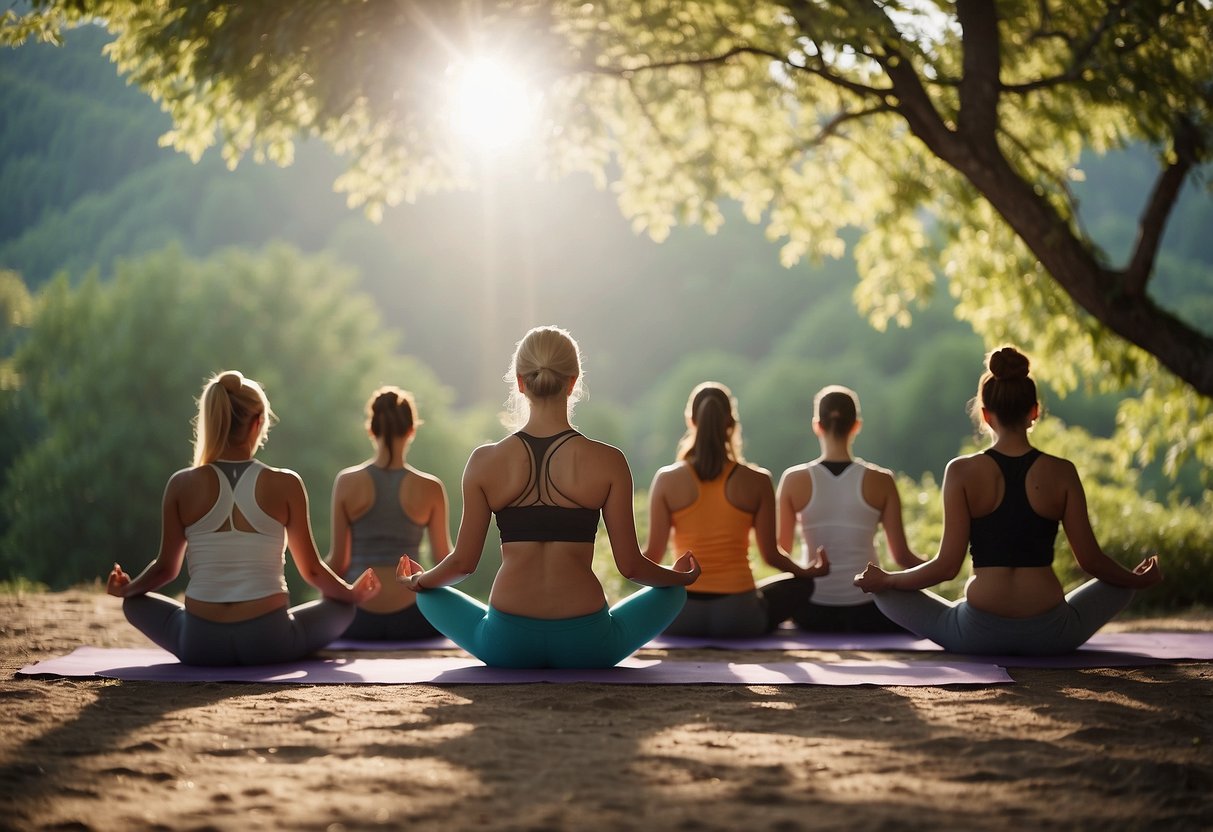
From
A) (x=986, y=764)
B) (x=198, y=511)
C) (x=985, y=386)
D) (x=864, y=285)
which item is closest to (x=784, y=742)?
(x=986, y=764)

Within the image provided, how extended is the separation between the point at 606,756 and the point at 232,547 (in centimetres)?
244

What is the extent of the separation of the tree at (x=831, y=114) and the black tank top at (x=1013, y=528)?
357 centimetres

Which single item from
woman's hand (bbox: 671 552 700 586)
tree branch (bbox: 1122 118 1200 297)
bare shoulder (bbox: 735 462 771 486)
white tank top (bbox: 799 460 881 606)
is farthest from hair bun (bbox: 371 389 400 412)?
tree branch (bbox: 1122 118 1200 297)

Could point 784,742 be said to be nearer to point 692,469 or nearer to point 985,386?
point 985,386

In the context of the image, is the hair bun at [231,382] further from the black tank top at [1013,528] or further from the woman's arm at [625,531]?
the black tank top at [1013,528]

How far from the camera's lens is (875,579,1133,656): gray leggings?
549 centimetres

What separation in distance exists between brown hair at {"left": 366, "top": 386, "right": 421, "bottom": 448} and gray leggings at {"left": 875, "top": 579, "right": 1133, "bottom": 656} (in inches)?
110

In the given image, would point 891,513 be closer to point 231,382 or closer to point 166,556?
point 231,382

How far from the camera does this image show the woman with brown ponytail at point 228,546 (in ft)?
17.1

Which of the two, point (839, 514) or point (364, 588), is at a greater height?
point (839, 514)

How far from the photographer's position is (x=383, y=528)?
6.68 meters

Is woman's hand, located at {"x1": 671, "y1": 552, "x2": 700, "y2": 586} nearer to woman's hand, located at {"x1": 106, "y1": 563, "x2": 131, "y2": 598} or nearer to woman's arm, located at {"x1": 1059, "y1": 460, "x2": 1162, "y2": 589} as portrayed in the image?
woman's arm, located at {"x1": 1059, "y1": 460, "x2": 1162, "y2": 589}

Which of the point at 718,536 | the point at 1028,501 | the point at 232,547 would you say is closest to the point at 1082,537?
the point at 1028,501

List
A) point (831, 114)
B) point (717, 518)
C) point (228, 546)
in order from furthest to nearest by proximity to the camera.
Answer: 1. point (831, 114)
2. point (717, 518)
3. point (228, 546)
